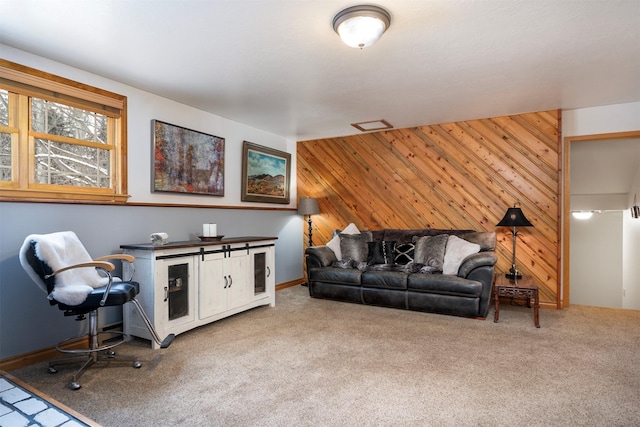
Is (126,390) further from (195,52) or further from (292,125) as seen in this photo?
(292,125)

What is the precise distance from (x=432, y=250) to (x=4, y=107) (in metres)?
4.29

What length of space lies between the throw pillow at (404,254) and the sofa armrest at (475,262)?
0.72 metres

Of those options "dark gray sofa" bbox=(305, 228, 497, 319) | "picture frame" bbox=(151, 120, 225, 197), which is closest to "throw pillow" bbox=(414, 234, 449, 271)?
"dark gray sofa" bbox=(305, 228, 497, 319)

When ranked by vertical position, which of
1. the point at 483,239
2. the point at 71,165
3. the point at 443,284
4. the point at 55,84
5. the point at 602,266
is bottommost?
the point at 602,266

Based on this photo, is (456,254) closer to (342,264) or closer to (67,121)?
(342,264)

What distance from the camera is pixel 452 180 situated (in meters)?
4.76

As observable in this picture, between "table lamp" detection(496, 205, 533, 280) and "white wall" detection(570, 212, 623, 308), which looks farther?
"white wall" detection(570, 212, 623, 308)

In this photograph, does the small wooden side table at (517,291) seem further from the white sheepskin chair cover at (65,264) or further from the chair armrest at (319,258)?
the white sheepskin chair cover at (65,264)

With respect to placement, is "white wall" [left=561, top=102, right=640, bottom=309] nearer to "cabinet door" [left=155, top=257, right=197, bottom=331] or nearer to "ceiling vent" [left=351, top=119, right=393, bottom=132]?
"ceiling vent" [left=351, top=119, right=393, bottom=132]

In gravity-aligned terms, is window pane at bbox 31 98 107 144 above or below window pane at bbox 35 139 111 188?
above

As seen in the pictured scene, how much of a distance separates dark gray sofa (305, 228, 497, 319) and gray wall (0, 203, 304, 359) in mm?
1737

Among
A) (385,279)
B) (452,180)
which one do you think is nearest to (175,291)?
(385,279)

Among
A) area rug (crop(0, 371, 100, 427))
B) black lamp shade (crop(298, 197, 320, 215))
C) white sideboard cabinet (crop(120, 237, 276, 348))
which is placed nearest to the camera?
area rug (crop(0, 371, 100, 427))

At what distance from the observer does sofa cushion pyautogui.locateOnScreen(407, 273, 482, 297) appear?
3.68m
